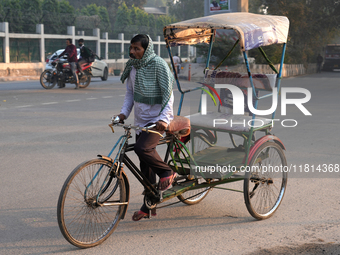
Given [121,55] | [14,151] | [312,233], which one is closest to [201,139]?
[312,233]

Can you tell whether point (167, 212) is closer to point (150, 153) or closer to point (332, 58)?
point (150, 153)

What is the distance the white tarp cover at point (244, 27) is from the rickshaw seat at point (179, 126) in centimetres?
86

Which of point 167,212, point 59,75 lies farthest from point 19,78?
point 167,212

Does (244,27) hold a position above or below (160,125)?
above

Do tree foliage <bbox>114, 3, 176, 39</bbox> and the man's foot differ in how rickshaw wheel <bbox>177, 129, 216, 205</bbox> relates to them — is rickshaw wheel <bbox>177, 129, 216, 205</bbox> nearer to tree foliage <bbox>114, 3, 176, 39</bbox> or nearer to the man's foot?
the man's foot

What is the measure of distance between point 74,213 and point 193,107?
9844 mm

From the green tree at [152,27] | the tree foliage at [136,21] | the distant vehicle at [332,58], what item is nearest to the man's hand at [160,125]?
the distant vehicle at [332,58]

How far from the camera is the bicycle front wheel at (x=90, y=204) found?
143 inches

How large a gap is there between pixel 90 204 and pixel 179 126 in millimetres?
1083

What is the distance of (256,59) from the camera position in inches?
1193

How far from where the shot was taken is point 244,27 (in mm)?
4398

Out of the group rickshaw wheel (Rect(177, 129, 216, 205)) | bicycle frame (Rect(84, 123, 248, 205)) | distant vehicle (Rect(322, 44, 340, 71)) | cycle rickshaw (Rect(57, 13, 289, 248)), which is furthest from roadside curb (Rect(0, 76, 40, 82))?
distant vehicle (Rect(322, 44, 340, 71))

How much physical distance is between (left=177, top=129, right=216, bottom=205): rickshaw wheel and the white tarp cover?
107 cm

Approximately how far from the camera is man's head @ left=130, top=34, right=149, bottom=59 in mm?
3930
